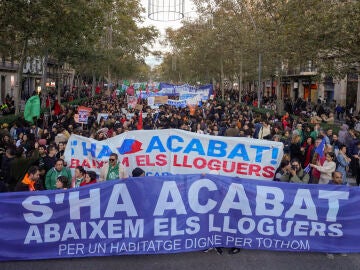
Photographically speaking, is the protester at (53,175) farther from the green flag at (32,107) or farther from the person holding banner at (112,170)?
the green flag at (32,107)

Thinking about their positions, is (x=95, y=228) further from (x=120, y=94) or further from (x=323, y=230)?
(x=120, y=94)

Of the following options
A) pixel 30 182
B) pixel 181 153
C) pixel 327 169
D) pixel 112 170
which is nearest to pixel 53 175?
pixel 30 182

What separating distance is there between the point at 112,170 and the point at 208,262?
2667 mm

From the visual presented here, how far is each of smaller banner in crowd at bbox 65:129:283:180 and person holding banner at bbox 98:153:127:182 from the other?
731 millimetres

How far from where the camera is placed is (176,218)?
20.2ft

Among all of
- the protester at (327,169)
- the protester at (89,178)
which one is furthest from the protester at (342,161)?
the protester at (89,178)

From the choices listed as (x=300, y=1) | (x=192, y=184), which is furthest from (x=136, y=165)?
(x=300, y=1)

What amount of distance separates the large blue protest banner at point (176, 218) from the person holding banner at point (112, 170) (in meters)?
1.63

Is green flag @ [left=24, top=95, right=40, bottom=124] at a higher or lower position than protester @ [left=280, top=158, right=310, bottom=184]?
higher

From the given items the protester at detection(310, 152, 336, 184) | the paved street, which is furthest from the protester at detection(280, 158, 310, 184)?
the paved street

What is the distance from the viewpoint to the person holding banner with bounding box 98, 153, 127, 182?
304 inches

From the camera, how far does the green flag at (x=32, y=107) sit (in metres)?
13.5

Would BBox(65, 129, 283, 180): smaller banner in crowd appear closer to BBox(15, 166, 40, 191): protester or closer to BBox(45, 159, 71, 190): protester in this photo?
BBox(45, 159, 71, 190): protester

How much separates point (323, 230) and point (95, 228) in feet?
11.2
